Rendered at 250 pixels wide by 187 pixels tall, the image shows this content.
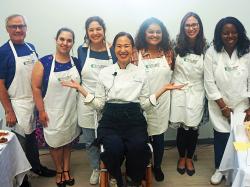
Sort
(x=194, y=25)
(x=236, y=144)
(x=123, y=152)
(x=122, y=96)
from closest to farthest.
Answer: (x=236, y=144) → (x=123, y=152) → (x=122, y=96) → (x=194, y=25)

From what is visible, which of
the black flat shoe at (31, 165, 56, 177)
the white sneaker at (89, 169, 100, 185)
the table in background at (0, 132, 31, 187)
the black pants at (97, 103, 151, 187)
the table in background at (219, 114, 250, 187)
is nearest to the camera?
the table in background at (219, 114, 250, 187)

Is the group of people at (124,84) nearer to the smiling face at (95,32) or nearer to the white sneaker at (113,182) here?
the smiling face at (95,32)

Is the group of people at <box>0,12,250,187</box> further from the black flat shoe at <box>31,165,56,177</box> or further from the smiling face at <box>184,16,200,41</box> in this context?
the black flat shoe at <box>31,165,56,177</box>

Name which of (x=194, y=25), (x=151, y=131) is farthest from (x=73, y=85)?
(x=194, y=25)

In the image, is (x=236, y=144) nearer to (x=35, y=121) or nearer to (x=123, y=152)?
(x=123, y=152)

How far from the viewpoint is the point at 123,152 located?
2.17m

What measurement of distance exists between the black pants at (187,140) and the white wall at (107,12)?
1019mm

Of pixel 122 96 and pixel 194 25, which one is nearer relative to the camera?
pixel 122 96

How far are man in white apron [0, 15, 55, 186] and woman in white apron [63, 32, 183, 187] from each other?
385 millimetres

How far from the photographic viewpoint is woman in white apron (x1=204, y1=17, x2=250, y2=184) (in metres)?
2.44

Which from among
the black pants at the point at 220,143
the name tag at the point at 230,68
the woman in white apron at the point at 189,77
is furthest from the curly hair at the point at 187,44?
the black pants at the point at 220,143

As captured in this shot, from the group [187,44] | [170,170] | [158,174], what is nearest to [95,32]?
[187,44]

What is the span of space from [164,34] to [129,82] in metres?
0.51

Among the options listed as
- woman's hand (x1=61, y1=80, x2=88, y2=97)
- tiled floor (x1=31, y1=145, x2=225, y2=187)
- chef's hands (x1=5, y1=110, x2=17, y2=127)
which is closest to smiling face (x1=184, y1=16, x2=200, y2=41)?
woman's hand (x1=61, y1=80, x2=88, y2=97)
